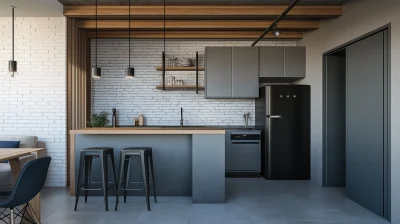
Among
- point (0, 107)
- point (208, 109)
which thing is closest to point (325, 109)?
point (208, 109)

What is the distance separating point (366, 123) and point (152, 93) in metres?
4.11

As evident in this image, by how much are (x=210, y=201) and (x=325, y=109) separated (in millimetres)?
2545

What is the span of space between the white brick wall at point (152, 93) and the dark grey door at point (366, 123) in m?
2.43

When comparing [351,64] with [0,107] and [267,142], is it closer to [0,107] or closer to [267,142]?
[267,142]

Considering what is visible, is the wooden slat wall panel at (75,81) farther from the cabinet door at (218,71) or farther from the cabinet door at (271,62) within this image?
the cabinet door at (271,62)

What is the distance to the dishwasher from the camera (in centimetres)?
577

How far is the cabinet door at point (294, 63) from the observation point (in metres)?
5.90

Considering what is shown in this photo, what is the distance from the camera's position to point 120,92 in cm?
637

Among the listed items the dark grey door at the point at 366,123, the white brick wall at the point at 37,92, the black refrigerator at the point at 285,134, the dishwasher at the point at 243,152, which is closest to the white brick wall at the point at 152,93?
the dishwasher at the point at 243,152

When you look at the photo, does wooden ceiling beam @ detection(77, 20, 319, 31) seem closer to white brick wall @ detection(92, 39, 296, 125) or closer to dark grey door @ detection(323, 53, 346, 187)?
dark grey door @ detection(323, 53, 346, 187)

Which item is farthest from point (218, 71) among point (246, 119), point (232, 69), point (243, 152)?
point (243, 152)

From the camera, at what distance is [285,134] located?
555 cm

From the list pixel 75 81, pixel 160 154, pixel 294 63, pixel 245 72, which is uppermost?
pixel 294 63

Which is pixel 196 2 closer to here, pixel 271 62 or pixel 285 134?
pixel 271 62
